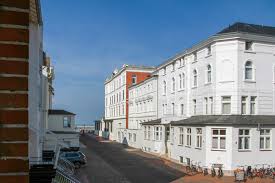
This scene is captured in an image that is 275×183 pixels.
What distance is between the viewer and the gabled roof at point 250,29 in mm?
37031

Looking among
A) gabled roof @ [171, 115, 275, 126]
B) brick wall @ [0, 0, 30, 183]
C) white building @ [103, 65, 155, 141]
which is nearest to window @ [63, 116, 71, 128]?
gabled roof @ [171, 115, 275, 126]

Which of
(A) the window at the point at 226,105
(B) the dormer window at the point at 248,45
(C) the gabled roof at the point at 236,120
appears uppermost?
(B) the dormer window at the point at 248,45

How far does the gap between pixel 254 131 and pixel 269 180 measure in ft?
14.8

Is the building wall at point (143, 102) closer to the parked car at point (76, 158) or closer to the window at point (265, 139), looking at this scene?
the parked car at point (76, 158)

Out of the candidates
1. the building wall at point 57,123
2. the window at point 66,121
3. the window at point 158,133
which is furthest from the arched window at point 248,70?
the window at point 66,121

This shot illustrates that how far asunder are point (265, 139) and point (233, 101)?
4.43 m

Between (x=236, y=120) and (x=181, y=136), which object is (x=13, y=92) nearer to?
(x=236, y=120)

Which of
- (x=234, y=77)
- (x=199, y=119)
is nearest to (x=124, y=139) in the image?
(x=199, y=119)

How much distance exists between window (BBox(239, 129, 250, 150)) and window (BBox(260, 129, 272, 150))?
1.33m

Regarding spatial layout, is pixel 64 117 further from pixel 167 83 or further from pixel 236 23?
pixel 236 23

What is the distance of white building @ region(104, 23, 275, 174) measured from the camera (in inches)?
1313

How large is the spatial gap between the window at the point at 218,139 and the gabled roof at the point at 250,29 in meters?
9.82

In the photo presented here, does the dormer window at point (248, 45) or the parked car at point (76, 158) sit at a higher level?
the dormer window at point (248, 45)

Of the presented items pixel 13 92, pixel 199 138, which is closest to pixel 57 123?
pixel 199 138
